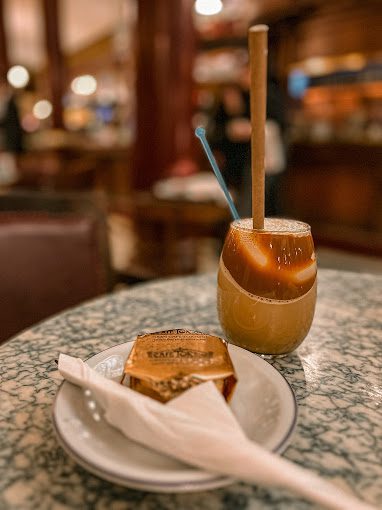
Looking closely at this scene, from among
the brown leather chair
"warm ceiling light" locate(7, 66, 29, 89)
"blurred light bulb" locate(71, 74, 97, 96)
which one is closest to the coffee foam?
the brown leather chair

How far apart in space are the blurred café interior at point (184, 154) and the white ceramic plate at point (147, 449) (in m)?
0.74

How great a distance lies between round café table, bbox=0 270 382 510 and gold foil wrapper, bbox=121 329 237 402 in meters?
0.10

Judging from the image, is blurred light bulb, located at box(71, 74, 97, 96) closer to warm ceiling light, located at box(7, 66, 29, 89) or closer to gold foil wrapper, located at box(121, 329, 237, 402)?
warm ceiling light, located at box(7, 66, 29, 89)

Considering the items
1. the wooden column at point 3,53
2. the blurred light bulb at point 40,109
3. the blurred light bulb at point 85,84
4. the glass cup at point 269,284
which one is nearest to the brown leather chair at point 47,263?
the glass cup at point 269,284

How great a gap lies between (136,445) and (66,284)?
2.91 feet

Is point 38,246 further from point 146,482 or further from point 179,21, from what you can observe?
point 179,21

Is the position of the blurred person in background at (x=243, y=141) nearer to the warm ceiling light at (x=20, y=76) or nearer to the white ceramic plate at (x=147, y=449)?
the white ceramic plate at (x=147, y=449)

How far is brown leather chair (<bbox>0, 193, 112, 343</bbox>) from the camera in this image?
121 cm

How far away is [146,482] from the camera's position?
39cm

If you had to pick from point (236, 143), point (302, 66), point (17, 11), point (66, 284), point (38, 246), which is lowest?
point (66, 284)

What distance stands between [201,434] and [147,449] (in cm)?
8

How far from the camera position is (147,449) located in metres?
0.47

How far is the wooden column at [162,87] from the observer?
4352mm

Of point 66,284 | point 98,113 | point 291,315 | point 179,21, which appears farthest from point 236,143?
point 98,113
